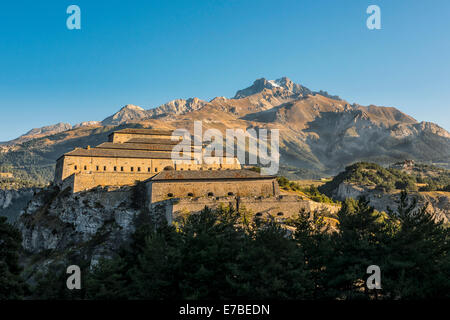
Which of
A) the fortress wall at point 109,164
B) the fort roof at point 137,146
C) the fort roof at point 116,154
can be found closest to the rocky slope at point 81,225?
the fortress wall at point 109,164

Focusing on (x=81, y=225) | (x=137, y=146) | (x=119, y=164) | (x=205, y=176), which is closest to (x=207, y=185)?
(x=205, y=176)

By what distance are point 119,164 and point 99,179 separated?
20.6 ft

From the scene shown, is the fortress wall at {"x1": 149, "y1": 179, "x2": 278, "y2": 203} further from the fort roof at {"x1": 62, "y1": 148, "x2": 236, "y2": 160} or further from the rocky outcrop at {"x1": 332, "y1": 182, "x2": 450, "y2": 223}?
the rocky outcrop at {"x1": 332, "y1": 182, "x2": 450, "y2": 223}

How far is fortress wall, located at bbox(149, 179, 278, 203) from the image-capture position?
57031 millimetres

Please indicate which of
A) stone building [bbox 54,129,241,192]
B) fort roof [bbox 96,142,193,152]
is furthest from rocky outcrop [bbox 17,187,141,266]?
fort roof [bbox 96,142,193,152]

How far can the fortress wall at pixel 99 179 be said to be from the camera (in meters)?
63.0

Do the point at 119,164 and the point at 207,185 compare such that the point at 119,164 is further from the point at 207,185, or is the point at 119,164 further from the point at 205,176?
the point at 207,185

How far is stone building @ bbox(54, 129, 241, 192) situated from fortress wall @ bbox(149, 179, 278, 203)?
1121cm

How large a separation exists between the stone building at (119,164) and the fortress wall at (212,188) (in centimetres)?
1121

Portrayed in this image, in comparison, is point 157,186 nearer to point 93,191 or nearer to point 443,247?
point 93,191

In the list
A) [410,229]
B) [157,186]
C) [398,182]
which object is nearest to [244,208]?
[157,186]
